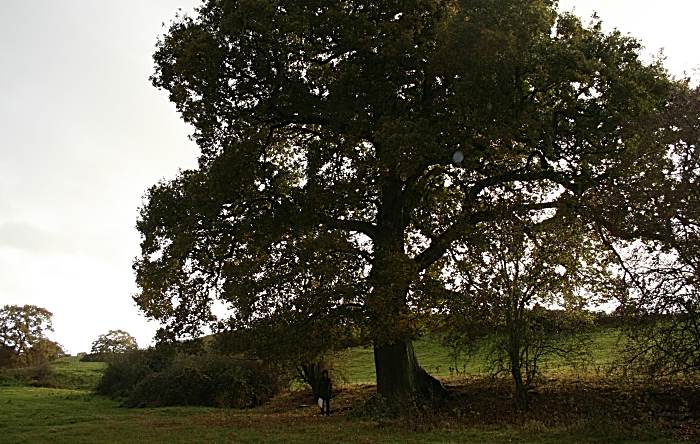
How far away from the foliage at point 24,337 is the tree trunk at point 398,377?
59.7m

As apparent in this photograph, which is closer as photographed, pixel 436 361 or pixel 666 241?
pixel 666 241

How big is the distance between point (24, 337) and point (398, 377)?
207 feet

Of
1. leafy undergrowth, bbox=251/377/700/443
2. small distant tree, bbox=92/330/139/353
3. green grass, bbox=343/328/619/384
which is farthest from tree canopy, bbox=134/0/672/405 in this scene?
small distant tree, bbox=92/330/139/353

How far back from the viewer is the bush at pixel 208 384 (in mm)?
31516

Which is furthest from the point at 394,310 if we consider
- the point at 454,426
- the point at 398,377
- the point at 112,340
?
the point at 112,340

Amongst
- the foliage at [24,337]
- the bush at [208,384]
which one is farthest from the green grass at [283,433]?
the foliage at [24,337]

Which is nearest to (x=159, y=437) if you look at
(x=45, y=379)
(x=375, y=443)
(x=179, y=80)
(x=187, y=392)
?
(x=375, y=443)

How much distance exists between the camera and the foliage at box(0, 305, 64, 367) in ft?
206

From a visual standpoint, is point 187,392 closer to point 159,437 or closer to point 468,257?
point 159,437

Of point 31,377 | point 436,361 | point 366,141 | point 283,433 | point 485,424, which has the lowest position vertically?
point 485,424

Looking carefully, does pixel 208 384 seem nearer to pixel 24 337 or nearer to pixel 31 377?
pixel 31 377

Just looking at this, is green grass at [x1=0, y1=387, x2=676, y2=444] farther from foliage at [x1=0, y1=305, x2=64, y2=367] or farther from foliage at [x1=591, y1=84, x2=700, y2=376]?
foliage at [x1=0, y1=305, x2=64, y2=367]

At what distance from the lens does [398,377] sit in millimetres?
18438

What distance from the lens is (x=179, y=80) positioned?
61.5ft
